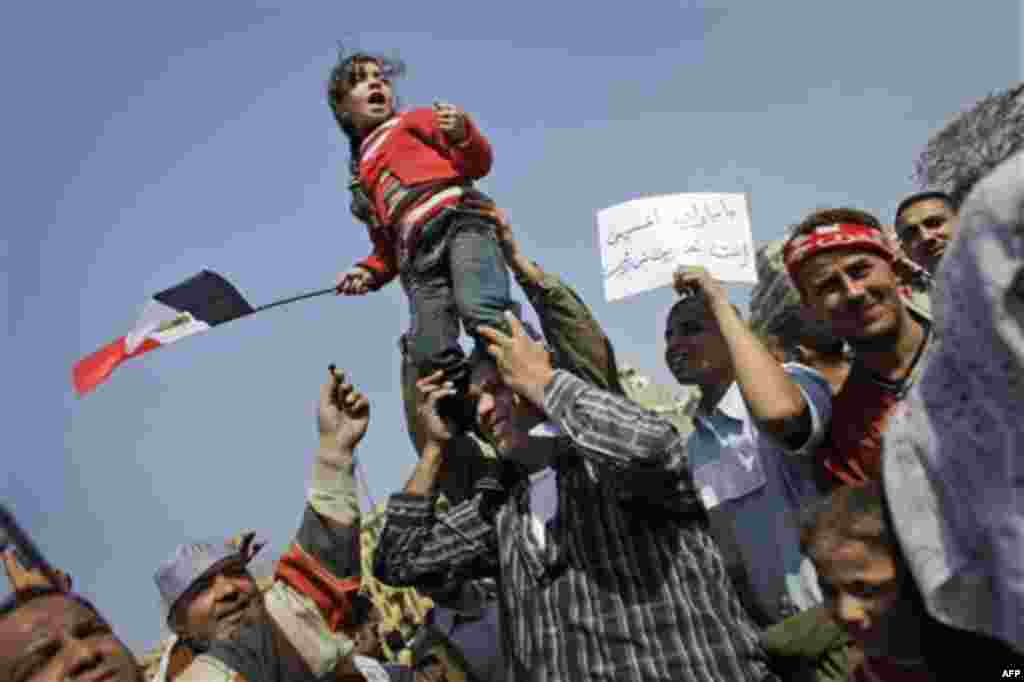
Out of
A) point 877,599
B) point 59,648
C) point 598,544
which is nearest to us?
point 877,599

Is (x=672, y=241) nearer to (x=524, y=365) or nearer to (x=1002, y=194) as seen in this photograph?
(x=524, y=365)

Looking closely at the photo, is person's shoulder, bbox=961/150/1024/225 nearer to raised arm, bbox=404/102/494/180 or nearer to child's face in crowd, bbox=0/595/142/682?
child's face in crowd, bbox=0/595/142/682

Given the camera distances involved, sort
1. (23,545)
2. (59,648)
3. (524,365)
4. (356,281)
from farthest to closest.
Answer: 1. (356,281)
2. (23,545)
3. (524,365)
4. (59,648)

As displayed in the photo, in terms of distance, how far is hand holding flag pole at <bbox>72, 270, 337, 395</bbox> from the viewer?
4.43m

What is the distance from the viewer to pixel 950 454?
1.23 metres

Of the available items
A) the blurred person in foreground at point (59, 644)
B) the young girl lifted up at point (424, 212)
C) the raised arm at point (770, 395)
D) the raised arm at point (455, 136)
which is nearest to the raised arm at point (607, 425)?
the raised arm at point (770, 395)

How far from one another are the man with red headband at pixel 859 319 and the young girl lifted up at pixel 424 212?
111cm

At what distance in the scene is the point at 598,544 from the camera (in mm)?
2785

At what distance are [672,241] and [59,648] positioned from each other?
89.3 inches

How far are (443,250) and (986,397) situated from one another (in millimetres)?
3030

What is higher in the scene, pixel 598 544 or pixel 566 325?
pixel 566 325

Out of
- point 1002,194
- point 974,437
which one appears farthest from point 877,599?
point 1002,194

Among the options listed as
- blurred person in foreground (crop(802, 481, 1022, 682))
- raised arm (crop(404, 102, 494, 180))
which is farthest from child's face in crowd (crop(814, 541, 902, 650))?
raised arm (crop(404, 102, 494, 180))

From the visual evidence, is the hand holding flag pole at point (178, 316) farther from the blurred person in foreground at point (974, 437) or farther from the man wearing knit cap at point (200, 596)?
the blurred person in foreground at point (974, 437)
